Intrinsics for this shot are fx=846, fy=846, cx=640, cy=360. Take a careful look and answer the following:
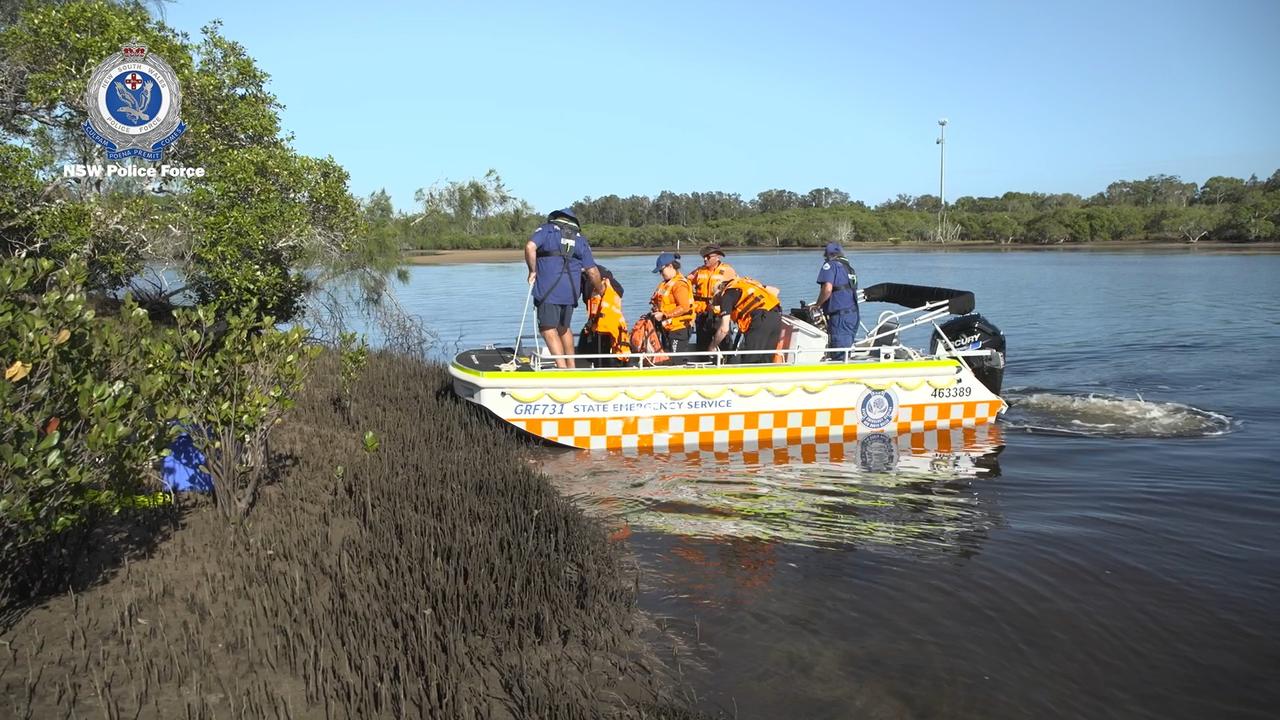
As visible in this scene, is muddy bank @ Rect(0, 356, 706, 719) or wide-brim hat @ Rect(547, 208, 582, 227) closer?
muddy bank @ Rect(0, 356, 706, 719)

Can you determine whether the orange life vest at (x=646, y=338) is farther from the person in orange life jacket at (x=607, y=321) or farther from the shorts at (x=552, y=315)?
the shorts at (x=552, y=315)

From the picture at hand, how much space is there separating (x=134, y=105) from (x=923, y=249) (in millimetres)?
72106

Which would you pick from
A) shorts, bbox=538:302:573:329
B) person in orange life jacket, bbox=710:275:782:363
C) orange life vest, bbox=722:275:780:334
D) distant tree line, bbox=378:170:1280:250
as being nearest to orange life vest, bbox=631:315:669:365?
person in orange life jacket, bbox=710:275:782:363

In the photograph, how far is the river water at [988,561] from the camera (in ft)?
15.2

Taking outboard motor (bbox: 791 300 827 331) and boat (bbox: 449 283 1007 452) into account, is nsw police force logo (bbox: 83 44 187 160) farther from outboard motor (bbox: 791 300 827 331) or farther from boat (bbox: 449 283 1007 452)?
outboard motor (bbox: 791 300 827 331)

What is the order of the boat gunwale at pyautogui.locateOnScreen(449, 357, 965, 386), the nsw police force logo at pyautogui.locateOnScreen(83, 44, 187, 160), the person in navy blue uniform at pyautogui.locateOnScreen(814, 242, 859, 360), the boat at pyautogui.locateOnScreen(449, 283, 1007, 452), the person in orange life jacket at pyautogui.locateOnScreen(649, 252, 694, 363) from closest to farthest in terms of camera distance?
the boat gunwale at pyautogui.locateOnScreen(449, 357, 965, 386)
the boat at pyautogui.locateOnScreen(449, 283, 1007, 452)
the person in orange life jacket at pyautogui.locateOnScreen(649, 252, 694, 363)
the person in navy blue uniform at pyautogui.locateOnScreen(814, 242, 859, 360)
the nsw police force logo at pyautogui.locateOnScreen(83, 44, 187, 160)

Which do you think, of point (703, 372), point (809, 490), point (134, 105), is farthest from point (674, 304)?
→ point (134, 105)

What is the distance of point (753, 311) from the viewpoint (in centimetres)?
1006

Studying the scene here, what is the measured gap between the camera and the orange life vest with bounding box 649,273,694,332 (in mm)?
10078

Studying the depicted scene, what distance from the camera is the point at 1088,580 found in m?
6.03

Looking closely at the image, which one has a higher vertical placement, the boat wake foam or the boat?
the boat

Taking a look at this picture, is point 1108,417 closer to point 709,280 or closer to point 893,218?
point 709,280

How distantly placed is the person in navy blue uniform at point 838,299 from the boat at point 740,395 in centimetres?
73

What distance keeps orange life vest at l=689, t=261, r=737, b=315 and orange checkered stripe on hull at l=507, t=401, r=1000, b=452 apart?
1632mm
